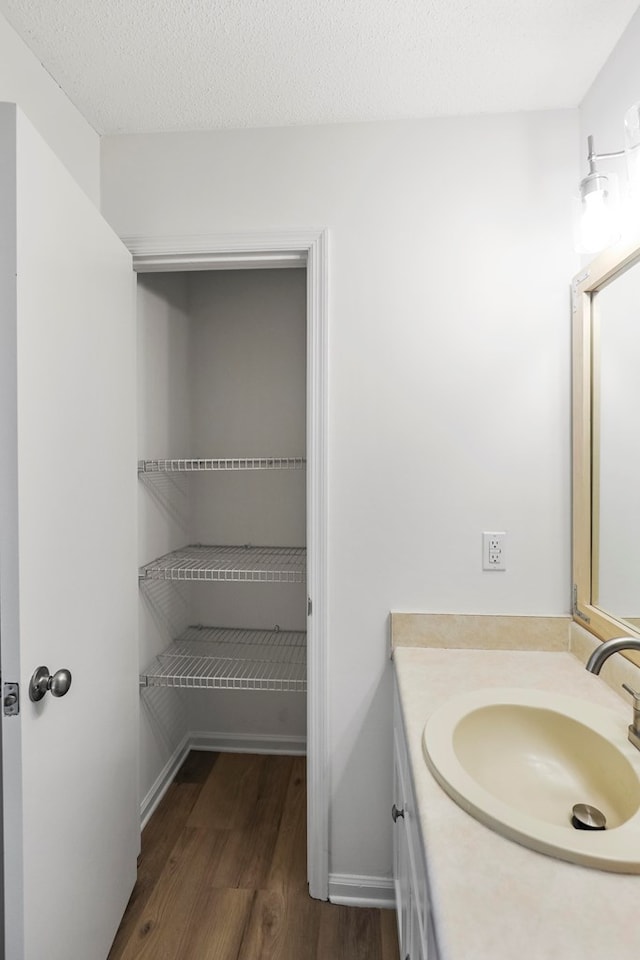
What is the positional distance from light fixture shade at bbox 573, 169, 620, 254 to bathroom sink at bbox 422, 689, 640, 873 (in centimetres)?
114

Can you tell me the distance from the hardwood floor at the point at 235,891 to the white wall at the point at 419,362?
20 centimetres

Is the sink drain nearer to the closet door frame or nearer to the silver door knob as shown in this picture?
the closet door frame

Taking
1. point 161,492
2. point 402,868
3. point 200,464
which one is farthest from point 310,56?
point 402,868

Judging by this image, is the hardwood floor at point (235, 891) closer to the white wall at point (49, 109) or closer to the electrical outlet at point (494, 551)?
the electrical outlet at point (494, 551)

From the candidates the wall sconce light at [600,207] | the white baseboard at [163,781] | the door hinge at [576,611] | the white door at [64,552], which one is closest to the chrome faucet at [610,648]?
the door hinge at [576,611]

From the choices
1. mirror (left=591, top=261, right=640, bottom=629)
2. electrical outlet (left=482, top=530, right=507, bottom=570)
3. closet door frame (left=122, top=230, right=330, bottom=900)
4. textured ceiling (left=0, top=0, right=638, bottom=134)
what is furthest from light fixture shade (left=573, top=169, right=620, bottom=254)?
electrical outlet (left=482, top=530, right=507, bottom=570)

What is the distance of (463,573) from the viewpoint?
1512mm

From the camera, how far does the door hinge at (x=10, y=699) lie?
942 millimetres

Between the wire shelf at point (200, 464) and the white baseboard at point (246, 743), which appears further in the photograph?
the white baseboard at point (246, 743)

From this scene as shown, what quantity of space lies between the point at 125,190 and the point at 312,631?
61.0 inches

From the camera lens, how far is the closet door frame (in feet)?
4.95

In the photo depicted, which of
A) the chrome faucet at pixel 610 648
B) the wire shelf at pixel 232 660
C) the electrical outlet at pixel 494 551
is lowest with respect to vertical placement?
the wire shelf at pixel 232 660

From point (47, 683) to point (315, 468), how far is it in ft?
2.90

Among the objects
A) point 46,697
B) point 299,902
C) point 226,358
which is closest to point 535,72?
point 226,358
